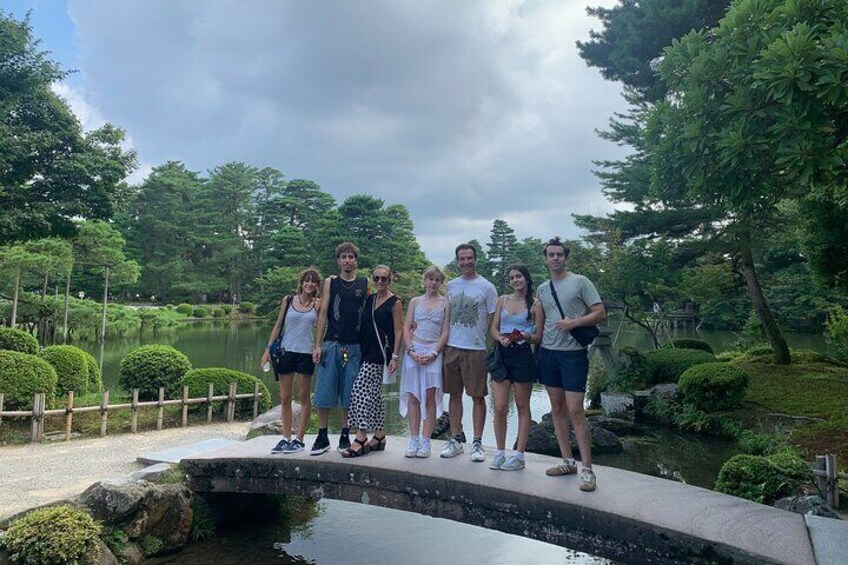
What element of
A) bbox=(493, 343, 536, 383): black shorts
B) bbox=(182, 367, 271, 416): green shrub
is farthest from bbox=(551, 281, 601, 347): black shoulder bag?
bbox=(182, 367, 271, 416): green shrub

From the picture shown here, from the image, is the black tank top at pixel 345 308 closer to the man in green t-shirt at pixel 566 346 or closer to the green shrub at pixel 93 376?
the man in green t-shirt at pixel 566 346

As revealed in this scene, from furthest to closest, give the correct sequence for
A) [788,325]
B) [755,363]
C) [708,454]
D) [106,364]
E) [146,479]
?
1. [788,325]
2. [106,364]
3. [755,363]
4. [708,454]
5. [146,479]

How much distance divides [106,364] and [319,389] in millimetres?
15699

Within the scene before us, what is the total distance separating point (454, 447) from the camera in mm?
4496

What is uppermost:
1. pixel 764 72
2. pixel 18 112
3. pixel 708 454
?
pixel 18 112

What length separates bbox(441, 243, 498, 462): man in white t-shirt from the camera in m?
4.10

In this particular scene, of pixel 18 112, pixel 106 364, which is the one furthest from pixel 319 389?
pixel 106 364

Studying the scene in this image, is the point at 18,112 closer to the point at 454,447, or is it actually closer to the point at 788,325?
the point at 454,447

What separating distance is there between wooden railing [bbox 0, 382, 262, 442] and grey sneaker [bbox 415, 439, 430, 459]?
5702 mm

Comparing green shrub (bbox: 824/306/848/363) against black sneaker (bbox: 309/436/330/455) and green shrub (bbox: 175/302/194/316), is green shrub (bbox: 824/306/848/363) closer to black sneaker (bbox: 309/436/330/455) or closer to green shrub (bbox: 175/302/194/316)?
black sneaker (bbox: 309/436/330/455)

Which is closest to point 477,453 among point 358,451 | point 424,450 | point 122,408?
point 424,450

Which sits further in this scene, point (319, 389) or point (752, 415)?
point (752, 415)

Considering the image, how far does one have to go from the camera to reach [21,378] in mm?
7973

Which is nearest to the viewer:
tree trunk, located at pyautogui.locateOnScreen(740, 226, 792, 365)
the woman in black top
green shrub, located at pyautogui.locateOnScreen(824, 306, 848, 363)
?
the woman in black top
